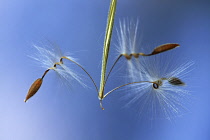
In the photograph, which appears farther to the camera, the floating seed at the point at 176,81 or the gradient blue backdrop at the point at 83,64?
the gradient blue backdrop at the point at 83,64

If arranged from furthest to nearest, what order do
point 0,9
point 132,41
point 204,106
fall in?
1. point 204,106
2. point 0,9
3. point 132,41

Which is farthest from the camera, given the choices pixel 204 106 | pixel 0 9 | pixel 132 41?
pixel 204 106

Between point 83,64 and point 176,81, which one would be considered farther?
point 83,64

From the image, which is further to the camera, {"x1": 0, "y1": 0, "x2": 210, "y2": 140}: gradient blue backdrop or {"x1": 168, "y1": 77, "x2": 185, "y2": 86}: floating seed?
Answer: {"x1": 0, "y1": 0, "x2": 210, "y2": 140}: gradient blue backdrop

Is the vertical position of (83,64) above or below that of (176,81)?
above

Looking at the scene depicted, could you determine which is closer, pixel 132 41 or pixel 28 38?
pixel 132 41

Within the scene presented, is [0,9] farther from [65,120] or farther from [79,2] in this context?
[65,120]

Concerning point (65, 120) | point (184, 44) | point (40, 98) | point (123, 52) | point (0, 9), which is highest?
point (0, 9)

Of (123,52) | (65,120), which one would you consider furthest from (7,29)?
(123,52)
